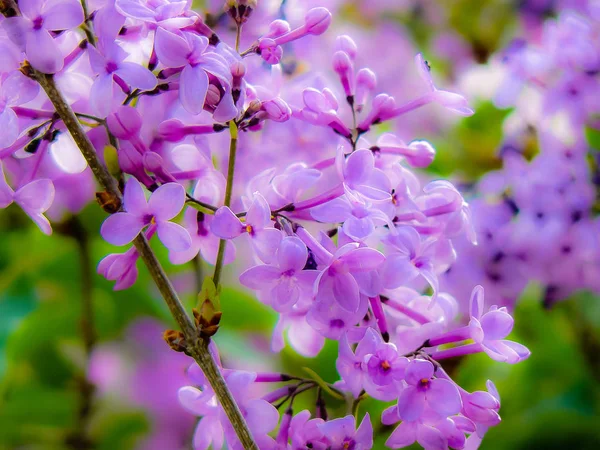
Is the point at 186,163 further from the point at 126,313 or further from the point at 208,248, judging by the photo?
the point at 126,313

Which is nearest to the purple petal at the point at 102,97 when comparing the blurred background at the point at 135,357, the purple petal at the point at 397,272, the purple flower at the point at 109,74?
the purple flower at the point at 109,74

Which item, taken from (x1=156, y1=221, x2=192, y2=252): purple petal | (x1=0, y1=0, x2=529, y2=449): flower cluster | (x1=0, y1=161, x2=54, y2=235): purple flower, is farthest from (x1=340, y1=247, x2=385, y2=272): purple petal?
(x1=0, y1=161, x2=54, y2=235): purple flower

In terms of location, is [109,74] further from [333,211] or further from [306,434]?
[306,434]

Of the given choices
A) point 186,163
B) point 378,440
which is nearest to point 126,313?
point 378,440

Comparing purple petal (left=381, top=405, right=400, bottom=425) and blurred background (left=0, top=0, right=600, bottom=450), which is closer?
purple petal (left=381, top=405, right=400, bottom=425)

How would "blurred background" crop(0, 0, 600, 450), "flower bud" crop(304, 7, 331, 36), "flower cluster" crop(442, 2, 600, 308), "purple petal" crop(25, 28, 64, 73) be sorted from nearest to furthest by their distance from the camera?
"purple petal" crop(25, 28, 64, 73), "flower bud" crop(304, 7, 331, 36), "flower cluster" crop(442, 2, 600, 308), "blurred background" crop(0, 0, 600, 450)

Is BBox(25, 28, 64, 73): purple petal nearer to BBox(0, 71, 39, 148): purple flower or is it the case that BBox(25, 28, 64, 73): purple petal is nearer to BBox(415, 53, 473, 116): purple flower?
BBox(0, 71, 39, 148): purple flower

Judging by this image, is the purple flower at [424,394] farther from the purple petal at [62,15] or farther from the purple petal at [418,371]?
the purple petal at [62,15]
